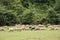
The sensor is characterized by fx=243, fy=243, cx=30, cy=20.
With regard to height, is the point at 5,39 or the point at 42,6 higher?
the point at 5,39

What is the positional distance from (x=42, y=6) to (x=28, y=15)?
103 inches

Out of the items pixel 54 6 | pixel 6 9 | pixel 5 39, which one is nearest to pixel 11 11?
pixel 6 9

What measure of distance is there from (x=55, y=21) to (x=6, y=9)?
3824 millimetres

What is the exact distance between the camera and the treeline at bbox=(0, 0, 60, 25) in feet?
58.5

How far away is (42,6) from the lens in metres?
20.5

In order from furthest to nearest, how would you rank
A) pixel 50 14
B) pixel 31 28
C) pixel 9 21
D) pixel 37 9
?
pixel 37 9 → pixel 50 14 → pixel 9 21 → pixel 31 28

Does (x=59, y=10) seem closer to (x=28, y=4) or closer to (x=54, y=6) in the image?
(x=54, y=6)

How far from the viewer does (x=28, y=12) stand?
1839 centimetres

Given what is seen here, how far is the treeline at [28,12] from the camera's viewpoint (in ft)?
58.5

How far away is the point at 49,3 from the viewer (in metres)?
21.0

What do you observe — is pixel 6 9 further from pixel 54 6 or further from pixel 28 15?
pixel 54 6

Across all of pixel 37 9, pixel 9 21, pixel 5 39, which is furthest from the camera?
pixel 37 9

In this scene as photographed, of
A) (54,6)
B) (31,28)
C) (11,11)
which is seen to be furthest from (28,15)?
(31,28)

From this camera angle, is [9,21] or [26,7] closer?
[9,21]
